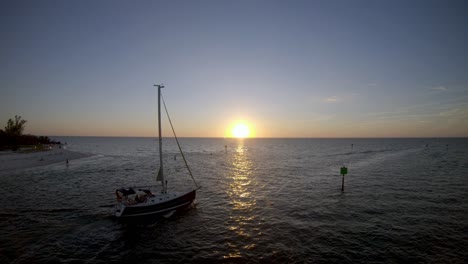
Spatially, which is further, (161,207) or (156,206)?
(161,207)

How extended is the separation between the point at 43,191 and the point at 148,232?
2848 cm

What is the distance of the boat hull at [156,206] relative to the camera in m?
26.7

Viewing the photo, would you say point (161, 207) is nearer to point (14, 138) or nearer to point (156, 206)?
point (156, 206)

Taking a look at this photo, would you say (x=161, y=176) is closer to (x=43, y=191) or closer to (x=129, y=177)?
(x=43, y=191)

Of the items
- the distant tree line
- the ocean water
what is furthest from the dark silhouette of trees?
the ocean water

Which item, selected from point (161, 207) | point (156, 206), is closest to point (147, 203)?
point (156, 206)

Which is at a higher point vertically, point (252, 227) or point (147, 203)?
point (147, 203)

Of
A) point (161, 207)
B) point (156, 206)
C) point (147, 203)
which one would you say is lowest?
point (161, 207)

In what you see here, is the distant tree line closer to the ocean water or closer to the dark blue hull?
the ocean water

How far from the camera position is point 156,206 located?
28000mm

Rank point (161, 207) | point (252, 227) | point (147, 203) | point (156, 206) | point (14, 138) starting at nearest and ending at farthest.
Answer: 1. point (252, 227)
2. point (147, 203)
3. point (156, 206)
4. point (161, 207)
5. point (14, 138)

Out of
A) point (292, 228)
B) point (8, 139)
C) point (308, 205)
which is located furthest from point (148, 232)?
point (8, 139)

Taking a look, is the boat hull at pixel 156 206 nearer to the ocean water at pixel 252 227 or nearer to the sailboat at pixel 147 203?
the sailboat at pixel 147 203

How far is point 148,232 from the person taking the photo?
2461 centimetres
